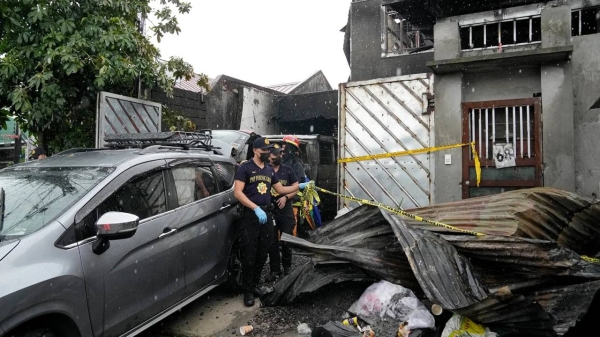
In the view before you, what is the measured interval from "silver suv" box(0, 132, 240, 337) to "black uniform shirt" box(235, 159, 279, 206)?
31cm

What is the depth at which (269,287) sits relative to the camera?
445 centimetres

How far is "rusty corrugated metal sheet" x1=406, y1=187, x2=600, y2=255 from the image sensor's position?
3920 millimetres

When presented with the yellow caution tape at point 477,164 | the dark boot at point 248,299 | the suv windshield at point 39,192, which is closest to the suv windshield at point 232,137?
the dark boot at point 248,299

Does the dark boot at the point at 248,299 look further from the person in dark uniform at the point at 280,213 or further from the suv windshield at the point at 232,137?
the suv windshield at the point at 232,137

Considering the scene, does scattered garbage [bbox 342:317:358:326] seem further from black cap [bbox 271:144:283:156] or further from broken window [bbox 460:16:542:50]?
broken window [bbox 460:16:542:50]

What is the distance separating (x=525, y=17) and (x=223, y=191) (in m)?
5.94

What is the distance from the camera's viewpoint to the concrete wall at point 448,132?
263 inches

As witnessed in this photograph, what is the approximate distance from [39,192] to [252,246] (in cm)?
201

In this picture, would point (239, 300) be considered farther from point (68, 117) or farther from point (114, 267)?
point (68, 117)

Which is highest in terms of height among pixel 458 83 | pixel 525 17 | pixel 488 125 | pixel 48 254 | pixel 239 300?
pixel 525 17

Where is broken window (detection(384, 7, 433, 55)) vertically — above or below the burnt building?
above

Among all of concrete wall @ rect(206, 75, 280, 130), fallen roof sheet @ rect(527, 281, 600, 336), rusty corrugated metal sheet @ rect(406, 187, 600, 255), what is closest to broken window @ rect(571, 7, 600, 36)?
rusty corrugated metal sheet @ rect(406, 187, 600, 255)

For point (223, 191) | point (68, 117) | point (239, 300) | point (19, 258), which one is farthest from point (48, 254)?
point (68, 117)

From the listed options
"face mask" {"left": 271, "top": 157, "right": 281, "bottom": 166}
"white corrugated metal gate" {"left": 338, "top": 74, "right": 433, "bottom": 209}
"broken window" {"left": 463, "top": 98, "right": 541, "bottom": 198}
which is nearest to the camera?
"face mask" {"left": 271, "top": 157, "right": 281, "bottom": 166}
